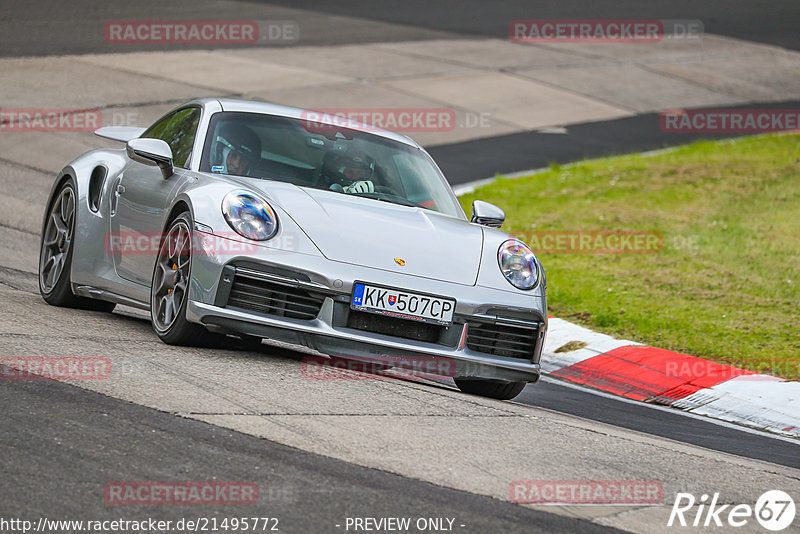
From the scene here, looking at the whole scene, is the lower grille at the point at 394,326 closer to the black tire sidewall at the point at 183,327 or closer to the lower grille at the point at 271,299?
the lower grille at the point at 271,299

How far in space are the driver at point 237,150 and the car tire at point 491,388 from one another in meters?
1.72

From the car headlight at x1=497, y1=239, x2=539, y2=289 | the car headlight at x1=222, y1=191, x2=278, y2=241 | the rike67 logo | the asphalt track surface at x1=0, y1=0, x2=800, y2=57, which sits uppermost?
the asphalt track surface at x1=0, y1=0, x2=800, y2=57

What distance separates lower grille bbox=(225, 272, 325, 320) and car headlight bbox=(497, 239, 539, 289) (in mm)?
1124

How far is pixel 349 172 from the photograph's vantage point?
283 inches

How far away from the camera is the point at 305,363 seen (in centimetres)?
643

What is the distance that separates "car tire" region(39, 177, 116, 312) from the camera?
776 centimetres

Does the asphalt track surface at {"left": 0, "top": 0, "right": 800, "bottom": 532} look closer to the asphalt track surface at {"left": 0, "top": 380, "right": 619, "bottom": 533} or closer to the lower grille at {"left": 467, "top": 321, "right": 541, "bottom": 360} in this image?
the asphalt track surface at {"left": 0, "top": 380, "right": 619, "bottom": 533}

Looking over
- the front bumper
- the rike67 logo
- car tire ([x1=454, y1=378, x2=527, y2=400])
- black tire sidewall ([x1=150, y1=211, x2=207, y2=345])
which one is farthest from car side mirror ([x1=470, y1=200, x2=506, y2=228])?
the rike67 logo

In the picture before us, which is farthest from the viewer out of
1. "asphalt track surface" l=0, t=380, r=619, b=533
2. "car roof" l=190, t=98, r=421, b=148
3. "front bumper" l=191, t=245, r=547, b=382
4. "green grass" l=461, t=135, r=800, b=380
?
"green grass" l=461, t=135, r=800, b=380

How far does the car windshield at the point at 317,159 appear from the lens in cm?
701

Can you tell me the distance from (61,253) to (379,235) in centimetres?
263

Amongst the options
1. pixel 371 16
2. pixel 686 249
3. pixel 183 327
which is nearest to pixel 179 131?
pixel 183 327

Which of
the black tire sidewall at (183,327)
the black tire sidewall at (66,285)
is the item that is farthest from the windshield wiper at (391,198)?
the black tire sidewall at (66,285)

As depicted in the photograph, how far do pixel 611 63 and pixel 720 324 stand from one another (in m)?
17.9
